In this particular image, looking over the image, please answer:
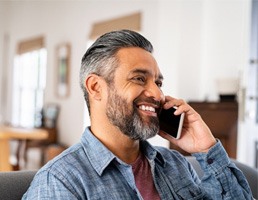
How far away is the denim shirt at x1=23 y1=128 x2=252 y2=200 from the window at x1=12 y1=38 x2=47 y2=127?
5.17 m

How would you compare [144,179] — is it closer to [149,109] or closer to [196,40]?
[149,109]

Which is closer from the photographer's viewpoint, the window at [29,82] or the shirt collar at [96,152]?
the shirt collar at [96,152]

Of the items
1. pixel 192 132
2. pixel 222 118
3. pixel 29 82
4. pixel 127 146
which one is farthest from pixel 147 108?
pixel 29 82

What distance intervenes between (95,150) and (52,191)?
21 centimetres

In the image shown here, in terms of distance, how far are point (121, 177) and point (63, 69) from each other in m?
4.84

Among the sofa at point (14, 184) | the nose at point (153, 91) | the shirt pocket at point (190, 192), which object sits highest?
the nose at point (153, 91)

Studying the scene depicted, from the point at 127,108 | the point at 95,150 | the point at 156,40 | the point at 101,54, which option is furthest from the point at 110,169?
the point at 156,40

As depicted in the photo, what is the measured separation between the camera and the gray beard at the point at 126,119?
115cm

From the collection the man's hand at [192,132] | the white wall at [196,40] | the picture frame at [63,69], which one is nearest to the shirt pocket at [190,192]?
the man's hand at [192,132]

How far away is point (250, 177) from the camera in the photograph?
1.60 m

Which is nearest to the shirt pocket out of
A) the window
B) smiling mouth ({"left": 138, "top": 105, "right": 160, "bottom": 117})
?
smiling mouth ({"left": 138, "top": 105, "right": 160, "bottom": 117})

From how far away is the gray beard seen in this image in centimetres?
115

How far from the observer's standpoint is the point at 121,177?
3.66ft

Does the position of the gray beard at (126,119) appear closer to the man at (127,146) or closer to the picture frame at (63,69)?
the man at (127,146)
